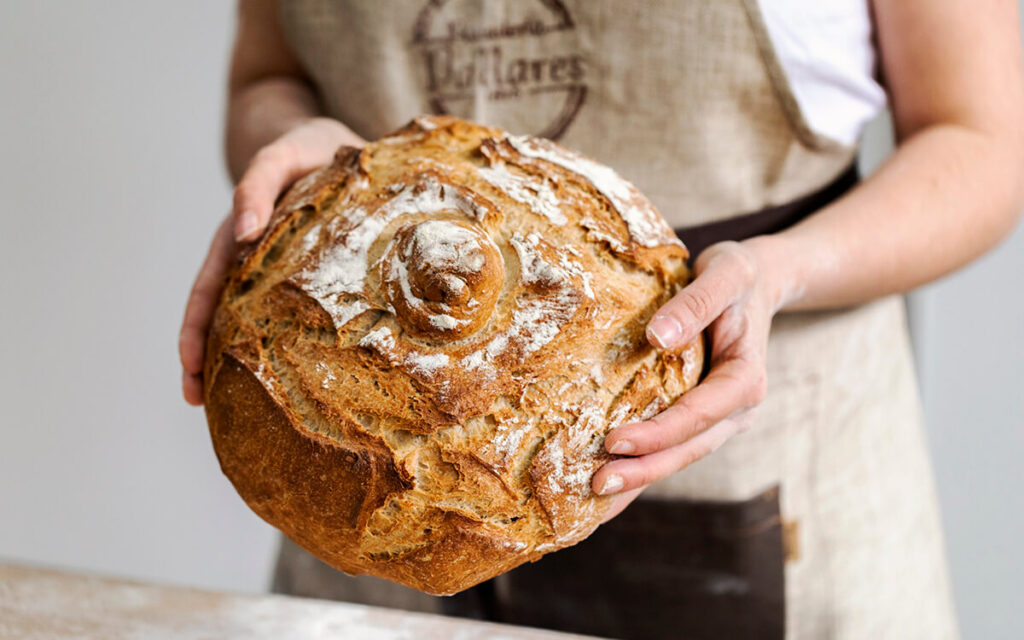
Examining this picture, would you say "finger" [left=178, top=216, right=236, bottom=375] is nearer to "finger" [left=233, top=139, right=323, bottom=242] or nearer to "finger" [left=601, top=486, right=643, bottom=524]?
"finger" [left=233, top=139, right=323, bottom=242]

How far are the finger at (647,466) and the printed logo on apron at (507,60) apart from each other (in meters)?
0.65

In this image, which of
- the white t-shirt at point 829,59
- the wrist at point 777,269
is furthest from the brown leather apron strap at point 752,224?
the wrist at point 777,269

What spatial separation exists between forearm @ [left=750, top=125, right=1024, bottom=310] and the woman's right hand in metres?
0.72

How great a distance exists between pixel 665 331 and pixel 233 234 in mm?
611

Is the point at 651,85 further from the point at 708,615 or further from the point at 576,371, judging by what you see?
the point at 708,615

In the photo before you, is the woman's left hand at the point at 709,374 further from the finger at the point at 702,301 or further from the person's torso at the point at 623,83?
the person's torso at the point at 623,83

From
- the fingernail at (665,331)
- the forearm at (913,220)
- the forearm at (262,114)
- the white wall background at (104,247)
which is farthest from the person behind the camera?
the white wall background at (104,247)

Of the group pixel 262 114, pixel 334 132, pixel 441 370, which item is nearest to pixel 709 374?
pixel 441 370

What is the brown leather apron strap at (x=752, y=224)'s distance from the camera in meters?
1.46

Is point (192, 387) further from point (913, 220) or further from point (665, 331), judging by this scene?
point (913, 220)

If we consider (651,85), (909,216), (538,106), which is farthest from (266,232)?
(909,216)

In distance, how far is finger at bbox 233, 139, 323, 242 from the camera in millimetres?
1112

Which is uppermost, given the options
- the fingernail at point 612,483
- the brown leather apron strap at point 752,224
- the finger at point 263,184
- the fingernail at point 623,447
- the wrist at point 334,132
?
the wrist at point 334,132

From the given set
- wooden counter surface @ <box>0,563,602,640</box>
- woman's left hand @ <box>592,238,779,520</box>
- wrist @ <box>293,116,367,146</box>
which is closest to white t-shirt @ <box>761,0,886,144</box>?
woman's left hand @ <box>592,238,779,520</box>
